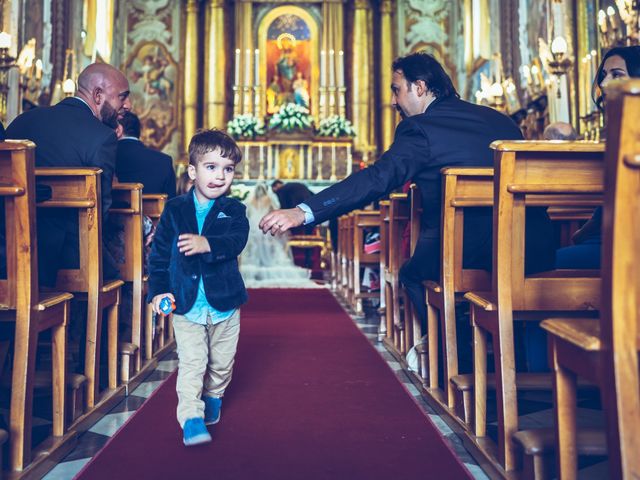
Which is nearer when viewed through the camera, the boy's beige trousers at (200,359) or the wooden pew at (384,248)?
the boy's beige trousers at (200,359)

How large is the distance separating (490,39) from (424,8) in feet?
10.2

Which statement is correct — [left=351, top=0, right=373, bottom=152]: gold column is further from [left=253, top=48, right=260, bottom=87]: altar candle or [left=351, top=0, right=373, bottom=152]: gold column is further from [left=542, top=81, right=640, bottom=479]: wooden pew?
[left=542, top=81, right=640, bottom=479]: wooden pew

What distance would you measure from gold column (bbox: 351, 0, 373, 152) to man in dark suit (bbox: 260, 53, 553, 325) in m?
11.6

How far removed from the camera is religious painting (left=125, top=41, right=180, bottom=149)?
576 inches

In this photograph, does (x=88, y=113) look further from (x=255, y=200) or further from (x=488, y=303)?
(x=255, y=200)

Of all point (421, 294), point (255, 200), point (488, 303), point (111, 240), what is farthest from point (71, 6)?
point (488, 303)

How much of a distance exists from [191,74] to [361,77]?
148 inches

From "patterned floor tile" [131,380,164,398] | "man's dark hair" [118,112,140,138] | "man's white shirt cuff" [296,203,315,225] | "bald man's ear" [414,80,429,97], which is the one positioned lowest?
"patterned floor tile" [131,380,164,398]

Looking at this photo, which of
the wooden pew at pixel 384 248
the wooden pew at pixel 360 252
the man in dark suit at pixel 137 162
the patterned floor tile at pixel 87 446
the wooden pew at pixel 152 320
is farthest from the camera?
the wooden pew at pixel 360 252

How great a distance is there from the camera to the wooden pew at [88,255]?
2438 mm

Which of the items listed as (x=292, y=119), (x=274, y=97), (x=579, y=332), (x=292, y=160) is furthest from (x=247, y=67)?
(x=579, y=332)

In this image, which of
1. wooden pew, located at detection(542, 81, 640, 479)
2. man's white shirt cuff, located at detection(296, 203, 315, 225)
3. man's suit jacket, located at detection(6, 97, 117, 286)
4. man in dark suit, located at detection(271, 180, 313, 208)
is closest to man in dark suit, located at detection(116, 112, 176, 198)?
man's suit jacket, located at detection(6, 97, 117, 286)

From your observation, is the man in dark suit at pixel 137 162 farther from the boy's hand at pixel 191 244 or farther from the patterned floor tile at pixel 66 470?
the patterned floor tile at pixel 66 470

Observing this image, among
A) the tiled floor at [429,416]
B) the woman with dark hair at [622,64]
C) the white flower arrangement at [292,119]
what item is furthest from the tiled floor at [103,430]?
the white flower arrangement at [292,119]
